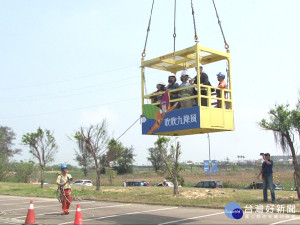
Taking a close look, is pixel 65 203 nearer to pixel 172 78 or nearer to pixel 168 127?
pixel 168 127

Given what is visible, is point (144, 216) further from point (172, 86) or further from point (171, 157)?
point (171, 157)

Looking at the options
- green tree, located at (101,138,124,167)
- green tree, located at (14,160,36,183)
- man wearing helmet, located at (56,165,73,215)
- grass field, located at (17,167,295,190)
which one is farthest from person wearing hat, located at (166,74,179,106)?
green tree, located at (14,160,36,183)

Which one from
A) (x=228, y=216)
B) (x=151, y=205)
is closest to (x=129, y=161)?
(x=151, y=205)

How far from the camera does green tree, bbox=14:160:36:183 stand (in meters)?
37.9

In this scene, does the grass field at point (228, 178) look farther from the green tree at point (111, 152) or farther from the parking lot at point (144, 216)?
the parking lot at point (144, 216)

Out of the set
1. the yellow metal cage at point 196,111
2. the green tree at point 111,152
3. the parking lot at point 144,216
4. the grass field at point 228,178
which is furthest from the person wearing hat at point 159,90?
the grass field at point 228,178

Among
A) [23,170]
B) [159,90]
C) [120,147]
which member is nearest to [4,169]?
[23,170]

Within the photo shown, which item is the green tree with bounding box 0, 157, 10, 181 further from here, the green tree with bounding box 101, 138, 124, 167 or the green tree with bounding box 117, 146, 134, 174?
the green tree with bounding box 117, 146, 134, 174

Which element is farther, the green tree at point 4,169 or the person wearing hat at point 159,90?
the green tree at point 4,169

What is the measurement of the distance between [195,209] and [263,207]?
88.2 inches

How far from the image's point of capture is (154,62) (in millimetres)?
10750

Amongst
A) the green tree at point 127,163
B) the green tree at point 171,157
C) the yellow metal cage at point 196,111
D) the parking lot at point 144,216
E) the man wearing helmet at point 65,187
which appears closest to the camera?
the yellow metal cage at point 196,111

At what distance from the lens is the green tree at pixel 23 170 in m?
37.9

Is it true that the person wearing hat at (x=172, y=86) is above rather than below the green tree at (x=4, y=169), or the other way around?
above
